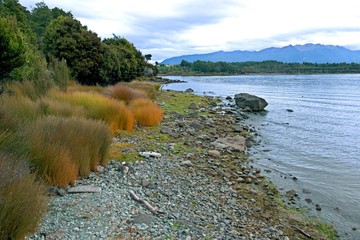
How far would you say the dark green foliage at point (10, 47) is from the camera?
1228 centimetres

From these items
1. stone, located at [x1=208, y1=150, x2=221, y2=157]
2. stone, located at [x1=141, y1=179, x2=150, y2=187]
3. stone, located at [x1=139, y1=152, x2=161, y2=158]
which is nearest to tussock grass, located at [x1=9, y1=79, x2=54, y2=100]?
stone, located at [x1=139, y1=152, x2=161, y2=158]

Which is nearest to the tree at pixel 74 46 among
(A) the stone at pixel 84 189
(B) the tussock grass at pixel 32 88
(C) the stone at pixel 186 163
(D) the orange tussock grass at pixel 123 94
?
(D) the orange tussock grass at pixel 123 94

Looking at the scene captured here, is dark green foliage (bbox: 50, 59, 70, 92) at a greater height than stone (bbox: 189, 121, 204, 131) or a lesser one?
greater

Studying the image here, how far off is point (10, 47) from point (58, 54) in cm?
1216

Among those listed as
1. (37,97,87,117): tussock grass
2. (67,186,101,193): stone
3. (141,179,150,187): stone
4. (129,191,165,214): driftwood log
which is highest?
(37,97,87,117): tussock grass

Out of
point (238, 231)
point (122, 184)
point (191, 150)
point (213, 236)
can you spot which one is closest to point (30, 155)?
point (122, 184)

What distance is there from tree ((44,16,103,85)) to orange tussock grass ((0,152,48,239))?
20829mm

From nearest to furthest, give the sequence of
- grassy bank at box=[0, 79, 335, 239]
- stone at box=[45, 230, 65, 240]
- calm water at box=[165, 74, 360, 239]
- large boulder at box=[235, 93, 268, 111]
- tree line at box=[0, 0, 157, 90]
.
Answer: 1. grassy bank at box=[0, 79, 335, 239]
2. stone at box=[45, 230, 65, 240]
3. calm water at box=[165, 74, 360, 239]
4. tree line at box=[0, 0, 157, 90]
5. large boulder at box=[235, 93, 268, 111]

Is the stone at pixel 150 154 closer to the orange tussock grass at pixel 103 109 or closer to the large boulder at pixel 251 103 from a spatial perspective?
the orange tussock grass at pixel 103 109

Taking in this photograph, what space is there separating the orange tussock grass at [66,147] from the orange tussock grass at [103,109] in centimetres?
345

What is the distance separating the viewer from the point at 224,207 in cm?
699

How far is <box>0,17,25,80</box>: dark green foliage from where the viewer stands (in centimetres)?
1228

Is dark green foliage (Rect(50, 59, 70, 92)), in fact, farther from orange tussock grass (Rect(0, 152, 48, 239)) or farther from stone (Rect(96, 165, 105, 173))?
orange tussock grass (Rect(0, 152, 48, 239))

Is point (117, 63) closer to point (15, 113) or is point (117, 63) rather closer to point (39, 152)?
point (15, 113)
